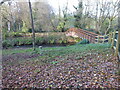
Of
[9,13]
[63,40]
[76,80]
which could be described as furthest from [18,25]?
[76,80]

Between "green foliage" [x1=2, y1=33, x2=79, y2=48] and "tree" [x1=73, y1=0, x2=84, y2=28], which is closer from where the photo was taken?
"green foliage" [x1=2, y1=33, x2=79, y2=48]

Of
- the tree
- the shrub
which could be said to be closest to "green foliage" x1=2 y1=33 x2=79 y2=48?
the shrub

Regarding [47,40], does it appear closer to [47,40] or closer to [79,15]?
[47,40]

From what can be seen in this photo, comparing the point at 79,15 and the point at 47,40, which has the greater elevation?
the point at 79,15

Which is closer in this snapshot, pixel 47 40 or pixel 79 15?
pixel 47 40

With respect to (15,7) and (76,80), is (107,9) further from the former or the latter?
(76,80)

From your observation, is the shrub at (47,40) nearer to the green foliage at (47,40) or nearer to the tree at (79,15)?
the green foliage at (47,40)

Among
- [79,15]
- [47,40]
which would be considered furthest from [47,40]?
[79,15]

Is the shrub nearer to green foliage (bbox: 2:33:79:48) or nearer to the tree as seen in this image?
green foliage (bbox: 2:33:79:48)

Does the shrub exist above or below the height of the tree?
below

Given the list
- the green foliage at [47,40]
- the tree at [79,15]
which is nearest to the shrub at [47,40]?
the green foliage at [47,40]

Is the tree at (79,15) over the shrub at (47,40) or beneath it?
over

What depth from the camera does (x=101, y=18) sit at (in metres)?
19.7

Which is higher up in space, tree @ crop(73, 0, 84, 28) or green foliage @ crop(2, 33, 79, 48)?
tree @ crop(73, 0, 84, 28)
